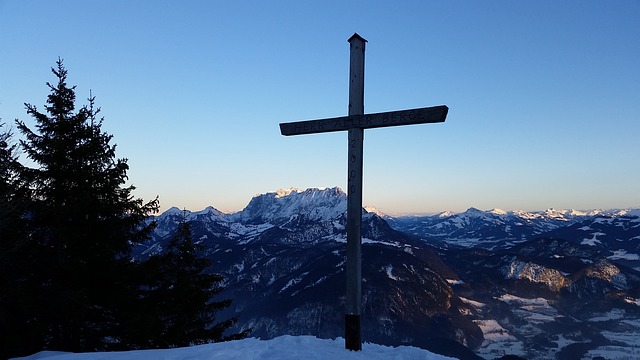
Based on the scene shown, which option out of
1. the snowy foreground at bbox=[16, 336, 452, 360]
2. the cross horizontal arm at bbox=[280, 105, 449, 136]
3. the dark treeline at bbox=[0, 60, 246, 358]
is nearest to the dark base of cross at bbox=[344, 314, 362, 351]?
the snowy foreground at bbox=[16, 336, 452, 360]

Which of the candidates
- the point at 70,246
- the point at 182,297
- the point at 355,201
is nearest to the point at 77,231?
the point at 70,246

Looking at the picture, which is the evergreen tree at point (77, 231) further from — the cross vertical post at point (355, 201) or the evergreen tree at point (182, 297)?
the cross vertical post at point (355, 201)

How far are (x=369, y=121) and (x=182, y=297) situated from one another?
20251 mm

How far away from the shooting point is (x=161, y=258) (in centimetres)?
2044

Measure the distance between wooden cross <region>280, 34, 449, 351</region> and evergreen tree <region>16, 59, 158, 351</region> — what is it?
1139cm

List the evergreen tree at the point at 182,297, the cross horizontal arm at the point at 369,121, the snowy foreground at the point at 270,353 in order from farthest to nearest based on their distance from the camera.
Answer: the evergreen tree at the point at 182,297 → the cross horizontal arm at the point at 369,121 → the snowy foreground at the point at 270,353

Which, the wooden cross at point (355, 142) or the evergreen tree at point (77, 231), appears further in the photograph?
the evergreen tree at point (77, 231)

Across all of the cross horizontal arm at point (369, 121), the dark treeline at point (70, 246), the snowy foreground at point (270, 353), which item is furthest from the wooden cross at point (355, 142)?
the dark treeline at point (70, 246)

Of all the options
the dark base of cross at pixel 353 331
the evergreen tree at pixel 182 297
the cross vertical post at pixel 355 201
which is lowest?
the evergreen tree at pixel 182 297

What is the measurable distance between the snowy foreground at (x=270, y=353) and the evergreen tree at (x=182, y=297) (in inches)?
341

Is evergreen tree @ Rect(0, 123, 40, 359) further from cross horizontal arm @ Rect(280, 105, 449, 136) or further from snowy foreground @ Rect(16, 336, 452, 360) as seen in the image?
→ cross horizontal arm @ Rect(280, 105, 449, 136)

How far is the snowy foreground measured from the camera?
32.4 feet

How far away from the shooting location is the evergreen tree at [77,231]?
16.8 m

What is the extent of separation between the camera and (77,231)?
57.8 ft
